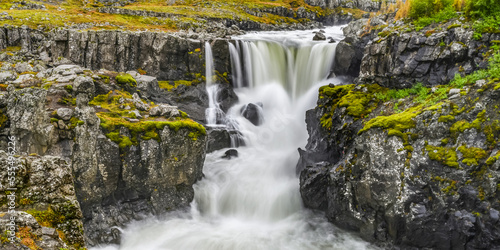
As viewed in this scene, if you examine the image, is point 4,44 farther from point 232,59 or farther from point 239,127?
point 239,127

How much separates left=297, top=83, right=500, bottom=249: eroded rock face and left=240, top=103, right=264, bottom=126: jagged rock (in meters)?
11.6

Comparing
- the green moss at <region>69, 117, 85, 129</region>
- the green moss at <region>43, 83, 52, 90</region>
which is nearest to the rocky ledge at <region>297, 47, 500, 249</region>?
the green moss at <region>69, 117, 85, 129</region>

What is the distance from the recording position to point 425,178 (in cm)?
1238

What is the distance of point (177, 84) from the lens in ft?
96.9

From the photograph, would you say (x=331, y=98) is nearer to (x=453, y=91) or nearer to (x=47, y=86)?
(x=453, y=91)

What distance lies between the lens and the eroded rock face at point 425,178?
11375 millimetres

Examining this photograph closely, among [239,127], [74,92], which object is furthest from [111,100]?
[239,127]

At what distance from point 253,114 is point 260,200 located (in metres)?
10.1

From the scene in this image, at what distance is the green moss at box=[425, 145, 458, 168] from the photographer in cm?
1200

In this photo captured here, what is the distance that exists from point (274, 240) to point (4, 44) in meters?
33.2

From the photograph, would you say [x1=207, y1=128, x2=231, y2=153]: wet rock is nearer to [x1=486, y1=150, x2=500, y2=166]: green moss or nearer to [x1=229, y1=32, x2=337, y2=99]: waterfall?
[x1=229, y1=32, x2=337, y2=99]: waterfall

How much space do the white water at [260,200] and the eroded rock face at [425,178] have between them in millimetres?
1800

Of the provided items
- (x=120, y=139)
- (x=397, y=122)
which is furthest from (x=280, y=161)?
(x=120, y=139)

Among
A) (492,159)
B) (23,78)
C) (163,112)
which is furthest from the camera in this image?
(23,78)
